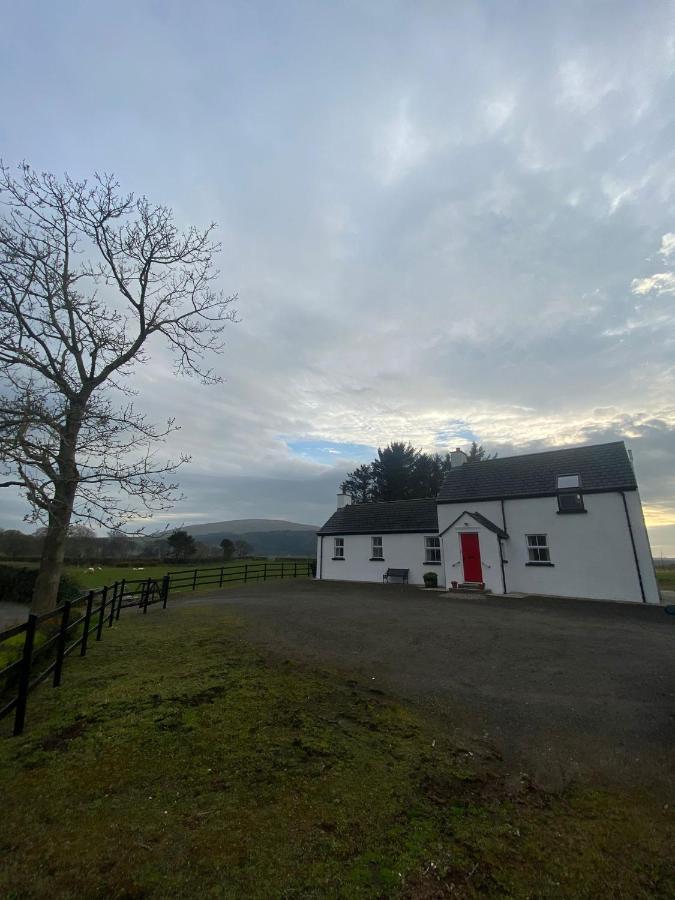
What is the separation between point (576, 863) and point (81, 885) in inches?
124

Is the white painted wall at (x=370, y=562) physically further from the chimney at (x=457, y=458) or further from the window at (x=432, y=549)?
the chimney at (x=457, y=458)

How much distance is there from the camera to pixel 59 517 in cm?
954

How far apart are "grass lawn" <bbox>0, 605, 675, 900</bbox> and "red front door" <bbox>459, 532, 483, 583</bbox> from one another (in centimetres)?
1403

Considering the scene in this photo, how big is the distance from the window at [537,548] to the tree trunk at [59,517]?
17.2m

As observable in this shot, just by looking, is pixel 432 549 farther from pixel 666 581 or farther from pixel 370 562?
pixel 666 581

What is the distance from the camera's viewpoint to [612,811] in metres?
3.16

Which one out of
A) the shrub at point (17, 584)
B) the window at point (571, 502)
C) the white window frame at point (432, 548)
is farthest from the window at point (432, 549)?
the shrub at point (17, 584)

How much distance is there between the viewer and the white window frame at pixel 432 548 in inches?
834

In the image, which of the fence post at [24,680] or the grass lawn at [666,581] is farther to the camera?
the grass lawn at [666,581]

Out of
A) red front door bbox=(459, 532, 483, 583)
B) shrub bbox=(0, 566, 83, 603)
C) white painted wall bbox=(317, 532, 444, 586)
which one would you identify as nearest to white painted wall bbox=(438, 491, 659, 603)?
red front door bbox=(459, 532, 483, 583)

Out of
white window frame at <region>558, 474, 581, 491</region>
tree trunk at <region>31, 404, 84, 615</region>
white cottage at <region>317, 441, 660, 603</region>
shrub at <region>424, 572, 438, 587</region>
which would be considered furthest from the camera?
shrub at <region>424, 572, 438, 587</region>

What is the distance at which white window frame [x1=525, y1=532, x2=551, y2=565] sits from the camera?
1694 centimetres

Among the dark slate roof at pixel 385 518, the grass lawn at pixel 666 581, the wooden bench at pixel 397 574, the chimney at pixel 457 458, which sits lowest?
the grass lawn at pixel 666 581

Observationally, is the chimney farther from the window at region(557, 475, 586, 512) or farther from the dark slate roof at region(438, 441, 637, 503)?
the window at region(557, 475, 586, 512)
